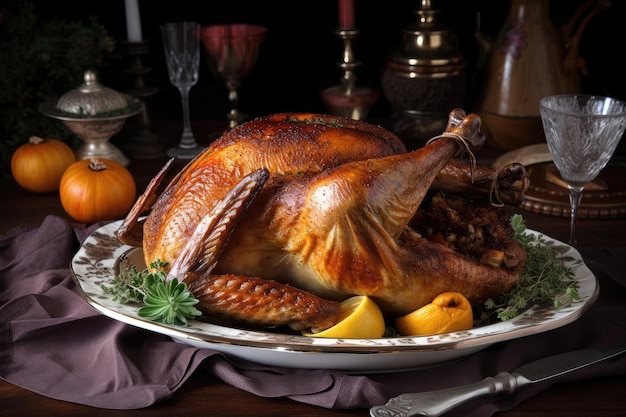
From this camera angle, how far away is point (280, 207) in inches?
58.1

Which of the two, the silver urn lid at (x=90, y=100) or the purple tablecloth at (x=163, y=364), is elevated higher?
the silver urn lid at (x=90, y=100)

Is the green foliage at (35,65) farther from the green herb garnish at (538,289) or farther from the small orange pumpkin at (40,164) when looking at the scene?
the green herb garnish at (538,289)

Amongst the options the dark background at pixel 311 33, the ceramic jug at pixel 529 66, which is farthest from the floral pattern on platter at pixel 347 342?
the dark background at pixel 311 33

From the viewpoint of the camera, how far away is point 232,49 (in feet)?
8.95

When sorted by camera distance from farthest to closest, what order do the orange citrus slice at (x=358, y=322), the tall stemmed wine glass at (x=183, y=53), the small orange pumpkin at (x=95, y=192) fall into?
1. the tall stemmed wine glass at (x=183, y=53)
2. the small orange pumpkin at (x=95, y=192)
3. the orange citrus slice at (x=358, y=322)

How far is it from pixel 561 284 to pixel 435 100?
131cm

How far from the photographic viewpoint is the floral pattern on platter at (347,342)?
1.33 meters

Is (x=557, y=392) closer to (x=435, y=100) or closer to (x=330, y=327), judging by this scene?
(x=330, y=327)

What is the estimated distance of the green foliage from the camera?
8.70 ft

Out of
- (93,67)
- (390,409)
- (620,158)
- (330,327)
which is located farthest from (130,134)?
(390,409)

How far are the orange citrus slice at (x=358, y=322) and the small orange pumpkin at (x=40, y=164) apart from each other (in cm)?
127

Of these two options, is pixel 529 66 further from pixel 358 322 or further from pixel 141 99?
pixel 358 322

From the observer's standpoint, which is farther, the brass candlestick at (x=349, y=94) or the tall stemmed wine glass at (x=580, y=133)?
the brass candlestick at (x=349, y=94)

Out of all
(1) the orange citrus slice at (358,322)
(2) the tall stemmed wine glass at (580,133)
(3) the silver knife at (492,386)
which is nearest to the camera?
(3) the silver knife at (492,386)
